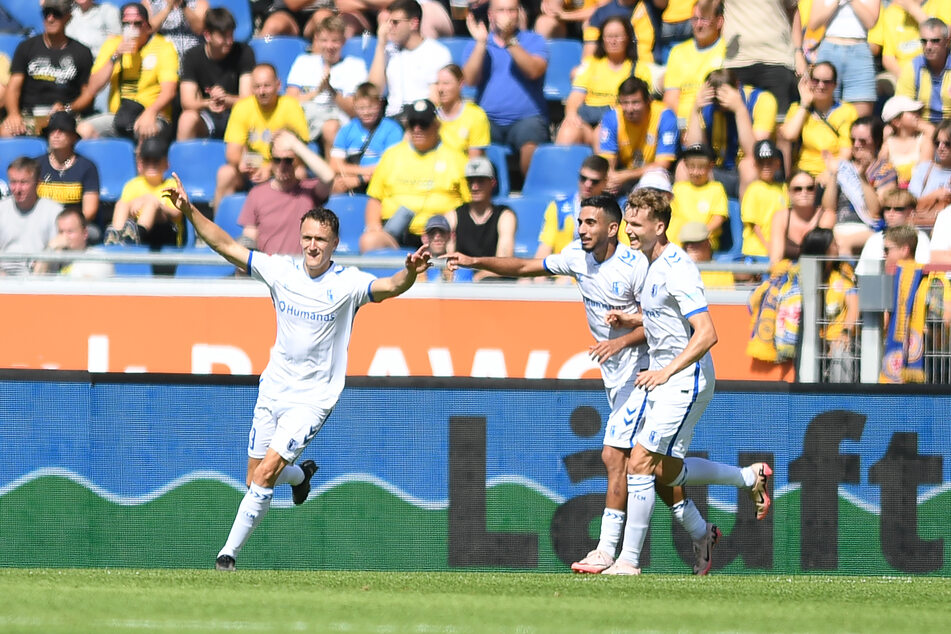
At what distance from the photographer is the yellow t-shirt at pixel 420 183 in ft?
38.7

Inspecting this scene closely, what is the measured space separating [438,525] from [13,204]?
5035mm

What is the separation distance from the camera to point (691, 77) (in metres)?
12.5

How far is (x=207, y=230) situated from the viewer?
8305 millimetres

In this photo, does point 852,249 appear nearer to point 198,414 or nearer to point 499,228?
point 499,228

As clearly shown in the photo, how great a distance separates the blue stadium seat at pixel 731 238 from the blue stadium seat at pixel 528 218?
1.39 m

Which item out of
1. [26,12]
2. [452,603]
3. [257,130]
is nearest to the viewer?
[452,603]

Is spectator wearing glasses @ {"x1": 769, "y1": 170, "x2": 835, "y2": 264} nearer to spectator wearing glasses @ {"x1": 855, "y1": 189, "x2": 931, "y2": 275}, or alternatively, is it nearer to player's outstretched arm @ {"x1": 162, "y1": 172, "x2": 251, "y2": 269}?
spectator wearing glasses @ {"x1": 855, "y1": 189, "x2": 931, "y2": 275}

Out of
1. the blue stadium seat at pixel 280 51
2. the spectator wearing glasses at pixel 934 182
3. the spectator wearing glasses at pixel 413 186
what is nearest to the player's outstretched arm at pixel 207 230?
the spectator wearing glasses at pixel 413 186

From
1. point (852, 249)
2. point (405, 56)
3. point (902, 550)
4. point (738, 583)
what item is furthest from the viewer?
point (405, 56)

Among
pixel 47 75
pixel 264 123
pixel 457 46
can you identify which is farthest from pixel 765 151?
pixel 47 75

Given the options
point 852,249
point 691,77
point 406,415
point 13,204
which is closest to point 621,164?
point 691,77

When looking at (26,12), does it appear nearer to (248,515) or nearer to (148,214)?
(148,214)

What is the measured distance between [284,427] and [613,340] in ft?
6.14

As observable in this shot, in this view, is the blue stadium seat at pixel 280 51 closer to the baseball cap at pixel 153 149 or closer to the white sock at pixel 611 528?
the baseball cap at pixel 153 149
